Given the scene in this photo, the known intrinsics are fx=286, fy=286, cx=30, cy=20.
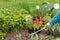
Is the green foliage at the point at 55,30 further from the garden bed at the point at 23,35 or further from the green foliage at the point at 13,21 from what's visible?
the green foliage at the point at 13,21

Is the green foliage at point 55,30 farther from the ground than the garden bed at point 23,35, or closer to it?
Result: farther from the ground

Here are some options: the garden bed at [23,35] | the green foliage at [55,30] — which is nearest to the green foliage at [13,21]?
the garden bed at [23,35]

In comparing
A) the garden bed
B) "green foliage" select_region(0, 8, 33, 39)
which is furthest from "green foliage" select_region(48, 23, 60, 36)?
"green foliage" select_region(0, 8, 33, 39)

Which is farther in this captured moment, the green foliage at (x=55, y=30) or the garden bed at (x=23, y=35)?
the green foliage at (x=55, y=30)

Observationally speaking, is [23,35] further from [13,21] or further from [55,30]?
[55,30]

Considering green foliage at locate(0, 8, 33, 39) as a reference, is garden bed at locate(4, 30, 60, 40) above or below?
below

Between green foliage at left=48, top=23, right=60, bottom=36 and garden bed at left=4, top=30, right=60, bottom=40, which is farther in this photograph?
green foliage at left=48, top=23, right=60, bottom=36

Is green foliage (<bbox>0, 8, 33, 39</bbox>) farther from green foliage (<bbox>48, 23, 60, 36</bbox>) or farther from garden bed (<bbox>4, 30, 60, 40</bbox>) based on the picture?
green foliage (<bbox>48, 23, 60, 36</bbox>)

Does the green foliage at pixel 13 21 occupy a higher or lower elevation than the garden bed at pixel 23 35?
higher

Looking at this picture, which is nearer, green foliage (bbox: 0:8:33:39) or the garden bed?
the garden bed

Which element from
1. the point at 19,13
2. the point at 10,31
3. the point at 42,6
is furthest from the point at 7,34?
the point at 42,6

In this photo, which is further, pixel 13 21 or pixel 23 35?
pixel 13 21

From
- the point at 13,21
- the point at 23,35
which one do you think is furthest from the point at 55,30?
the point at 13,21

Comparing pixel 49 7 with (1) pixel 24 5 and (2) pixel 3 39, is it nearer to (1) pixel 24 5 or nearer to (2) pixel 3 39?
(1) pixel 24 5
